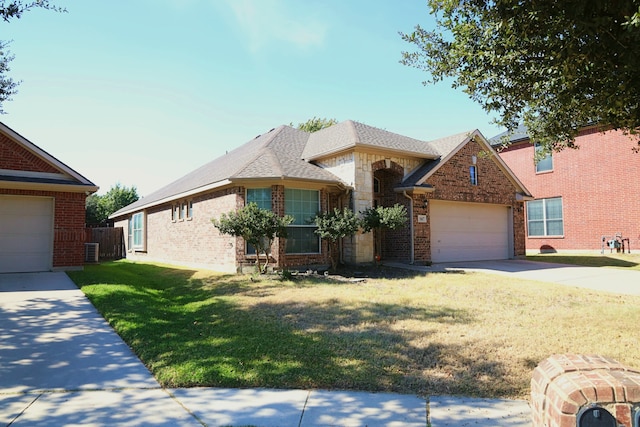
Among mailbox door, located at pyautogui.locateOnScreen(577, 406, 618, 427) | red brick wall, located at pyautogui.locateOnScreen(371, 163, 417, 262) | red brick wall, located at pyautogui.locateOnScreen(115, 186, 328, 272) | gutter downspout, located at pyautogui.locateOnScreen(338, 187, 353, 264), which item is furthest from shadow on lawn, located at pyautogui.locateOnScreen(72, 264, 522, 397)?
red brick wall, located at pyautogui.locateOnScreen(371, 163, 417, 262)

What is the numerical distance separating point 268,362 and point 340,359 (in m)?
0.94

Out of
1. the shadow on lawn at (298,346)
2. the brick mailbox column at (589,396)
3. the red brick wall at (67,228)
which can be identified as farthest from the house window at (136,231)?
the brick mailbox column at (589,396)

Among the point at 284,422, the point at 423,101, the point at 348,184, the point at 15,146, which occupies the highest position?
the point at 423,101

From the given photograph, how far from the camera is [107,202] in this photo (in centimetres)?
4078

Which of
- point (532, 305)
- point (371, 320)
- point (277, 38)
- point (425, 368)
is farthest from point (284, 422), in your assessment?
point (277, 38)

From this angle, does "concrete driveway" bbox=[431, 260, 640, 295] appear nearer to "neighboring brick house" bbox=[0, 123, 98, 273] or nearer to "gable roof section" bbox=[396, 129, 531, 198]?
"gable roof section" bbox=[396, 129, 531, 198]

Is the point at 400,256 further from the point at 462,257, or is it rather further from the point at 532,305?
the point at 532,305

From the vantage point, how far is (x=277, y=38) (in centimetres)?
1180

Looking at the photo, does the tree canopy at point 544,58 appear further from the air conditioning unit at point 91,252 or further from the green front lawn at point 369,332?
the air conditioning unit at point 91,252

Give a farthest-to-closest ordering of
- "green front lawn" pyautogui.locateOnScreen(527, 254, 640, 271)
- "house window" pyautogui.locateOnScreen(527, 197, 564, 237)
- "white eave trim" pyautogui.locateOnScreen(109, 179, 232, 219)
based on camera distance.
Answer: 1. "house window" pyautogui.locateOnScreen(527, 197, 564, 237)
2. "green front lawn" pyautogui.locateOnScreen(527, 254, 640, 271)
3. "white eave trim" pyautogui.locateOnScreen(109, 179, 232, 219)

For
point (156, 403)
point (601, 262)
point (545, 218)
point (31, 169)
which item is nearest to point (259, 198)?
point (31, 169)

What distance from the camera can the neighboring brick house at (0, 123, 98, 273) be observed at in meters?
12.0

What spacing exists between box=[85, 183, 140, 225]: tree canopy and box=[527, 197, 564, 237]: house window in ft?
121

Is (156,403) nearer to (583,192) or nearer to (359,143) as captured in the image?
(359,143)
